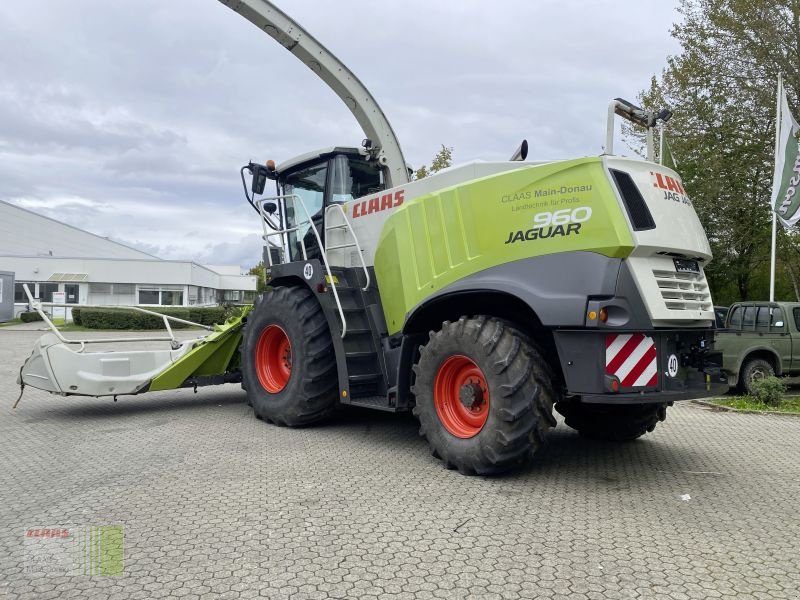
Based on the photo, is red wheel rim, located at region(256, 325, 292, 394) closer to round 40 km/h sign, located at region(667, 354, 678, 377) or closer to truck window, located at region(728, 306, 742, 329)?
round 40 km/h sign, located at region(667, 354, 678, 377)

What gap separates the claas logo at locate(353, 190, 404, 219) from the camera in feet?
21.0

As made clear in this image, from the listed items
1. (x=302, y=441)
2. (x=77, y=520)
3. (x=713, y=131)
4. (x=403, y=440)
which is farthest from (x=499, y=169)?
(x=713, y=131)

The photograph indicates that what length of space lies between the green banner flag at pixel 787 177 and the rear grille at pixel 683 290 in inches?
395

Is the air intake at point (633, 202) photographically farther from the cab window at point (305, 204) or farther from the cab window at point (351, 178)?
the cab window at point (305, 204)

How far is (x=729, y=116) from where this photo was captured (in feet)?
68.1

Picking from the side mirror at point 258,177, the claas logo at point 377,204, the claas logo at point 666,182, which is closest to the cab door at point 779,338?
the claas logo at point 666,182

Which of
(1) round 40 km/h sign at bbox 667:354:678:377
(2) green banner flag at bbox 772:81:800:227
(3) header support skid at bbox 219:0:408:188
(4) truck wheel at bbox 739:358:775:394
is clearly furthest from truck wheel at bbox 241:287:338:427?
(2) green banner flag at bbox 772:81:800:227

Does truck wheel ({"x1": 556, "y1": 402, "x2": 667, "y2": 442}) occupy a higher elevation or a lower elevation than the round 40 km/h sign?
lower

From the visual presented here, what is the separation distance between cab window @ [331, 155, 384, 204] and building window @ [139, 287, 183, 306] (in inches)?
1695

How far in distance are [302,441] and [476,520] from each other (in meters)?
2.77

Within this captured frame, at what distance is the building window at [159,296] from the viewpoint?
4747cm

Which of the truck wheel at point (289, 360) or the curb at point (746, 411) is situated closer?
the truck wheel at point (289, 360)

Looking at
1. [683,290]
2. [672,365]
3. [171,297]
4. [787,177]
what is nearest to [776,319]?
[787,177]

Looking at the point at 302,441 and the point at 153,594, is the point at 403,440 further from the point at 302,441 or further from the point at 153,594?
the point at 153,594
